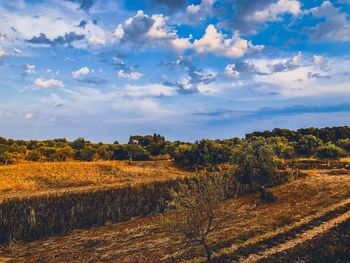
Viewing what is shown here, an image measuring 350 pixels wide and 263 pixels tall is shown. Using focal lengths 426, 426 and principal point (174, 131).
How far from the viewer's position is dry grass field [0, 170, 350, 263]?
22592mm

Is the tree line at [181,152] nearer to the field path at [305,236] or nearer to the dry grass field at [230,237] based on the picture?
the dry grass field at [230,237]

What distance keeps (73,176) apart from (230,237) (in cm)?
2744

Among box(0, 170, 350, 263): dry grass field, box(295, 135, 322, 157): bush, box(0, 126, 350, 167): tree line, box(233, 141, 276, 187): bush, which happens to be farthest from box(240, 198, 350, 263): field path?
box(295, 135, 322, 157): bush

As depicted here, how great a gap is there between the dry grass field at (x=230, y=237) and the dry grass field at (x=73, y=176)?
11.0m

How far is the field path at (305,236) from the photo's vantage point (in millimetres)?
21138

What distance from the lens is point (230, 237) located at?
24.8 meters

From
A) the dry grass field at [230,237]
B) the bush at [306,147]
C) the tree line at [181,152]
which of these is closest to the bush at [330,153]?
the tree line at [181,152]

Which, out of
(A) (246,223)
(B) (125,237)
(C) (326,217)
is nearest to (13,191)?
(B) (125,237)

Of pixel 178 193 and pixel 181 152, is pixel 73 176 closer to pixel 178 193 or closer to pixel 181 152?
pixel 181 152

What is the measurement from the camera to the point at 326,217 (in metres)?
26.8

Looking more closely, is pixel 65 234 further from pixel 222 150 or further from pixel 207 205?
pixel 222 150

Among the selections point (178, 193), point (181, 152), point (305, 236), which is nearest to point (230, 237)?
point (305, 236)

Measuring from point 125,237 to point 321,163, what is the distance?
3229cm

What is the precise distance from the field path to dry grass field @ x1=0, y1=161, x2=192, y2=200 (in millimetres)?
18555
